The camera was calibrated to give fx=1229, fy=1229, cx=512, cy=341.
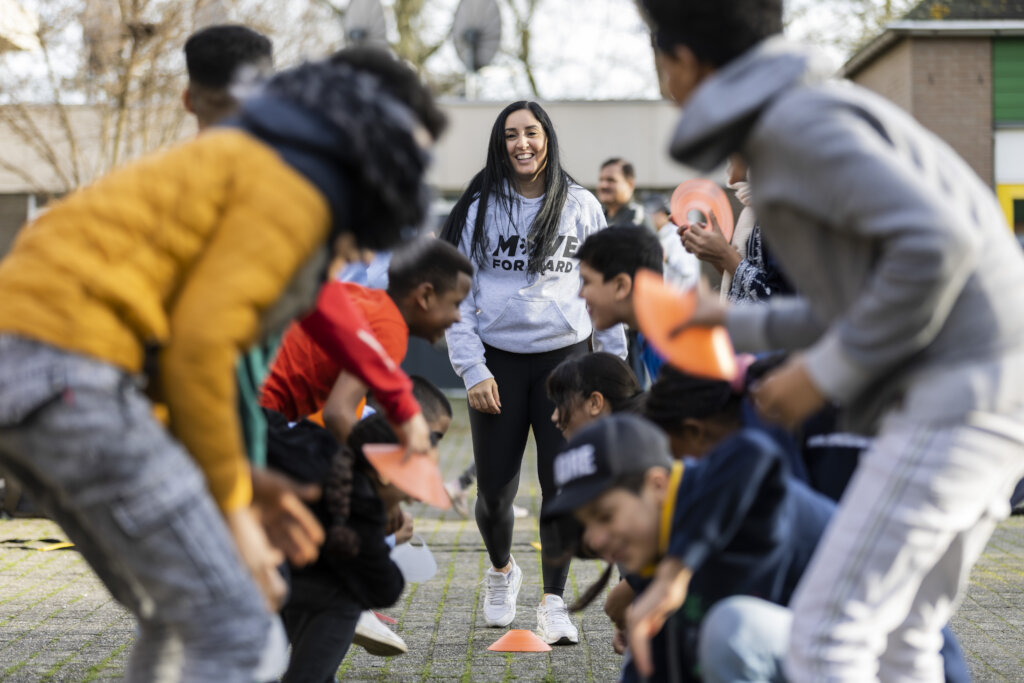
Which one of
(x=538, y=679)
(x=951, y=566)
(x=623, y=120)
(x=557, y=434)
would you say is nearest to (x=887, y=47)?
(x=623, y=120)

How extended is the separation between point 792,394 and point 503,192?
314 centimetres

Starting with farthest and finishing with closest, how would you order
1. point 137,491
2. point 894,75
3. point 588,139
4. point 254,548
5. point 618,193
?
point 588,139 → point 894,75 → point 618,193 → point 254,548 → point 137,491

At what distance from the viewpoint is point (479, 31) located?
20125 mm

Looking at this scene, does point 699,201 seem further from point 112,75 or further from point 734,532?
point 112,75

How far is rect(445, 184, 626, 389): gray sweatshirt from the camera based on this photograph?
5.18m

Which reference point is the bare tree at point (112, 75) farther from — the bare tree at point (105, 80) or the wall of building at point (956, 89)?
the wall of building at point (956, 89)

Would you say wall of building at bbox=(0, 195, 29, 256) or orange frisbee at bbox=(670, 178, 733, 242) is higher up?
orange frisbee at bbox=(670, 178, 733, 242)

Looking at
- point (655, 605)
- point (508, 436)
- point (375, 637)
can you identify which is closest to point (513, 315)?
point (508, 436)

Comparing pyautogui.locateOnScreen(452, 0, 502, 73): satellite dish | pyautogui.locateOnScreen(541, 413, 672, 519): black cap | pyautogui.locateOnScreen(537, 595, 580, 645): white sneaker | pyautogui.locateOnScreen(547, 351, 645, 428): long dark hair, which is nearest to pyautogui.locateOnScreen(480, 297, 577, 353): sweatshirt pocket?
pyautogui.locateOnScreen(547, 351, 645, 428): long dark hair

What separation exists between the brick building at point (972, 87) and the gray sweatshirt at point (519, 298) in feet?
39.5

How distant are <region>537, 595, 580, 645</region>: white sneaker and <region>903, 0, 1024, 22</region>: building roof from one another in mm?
14967

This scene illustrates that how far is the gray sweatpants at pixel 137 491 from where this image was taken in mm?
2062

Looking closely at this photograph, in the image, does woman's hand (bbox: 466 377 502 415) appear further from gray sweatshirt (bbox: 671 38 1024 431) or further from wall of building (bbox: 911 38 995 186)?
wall of building (bbox: 911 38 995 186)

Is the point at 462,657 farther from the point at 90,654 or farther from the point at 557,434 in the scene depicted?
the point at 90,654
